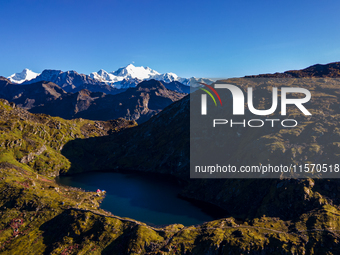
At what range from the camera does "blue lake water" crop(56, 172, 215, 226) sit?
421 ft

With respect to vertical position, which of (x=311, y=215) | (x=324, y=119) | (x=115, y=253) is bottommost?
(x=115, y=253)

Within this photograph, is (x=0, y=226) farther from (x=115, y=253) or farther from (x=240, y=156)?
(x=240, y=156)

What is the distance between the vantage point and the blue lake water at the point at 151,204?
12825 cm

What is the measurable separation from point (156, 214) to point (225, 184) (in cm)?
5610

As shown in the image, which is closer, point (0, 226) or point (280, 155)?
point (0, 226)

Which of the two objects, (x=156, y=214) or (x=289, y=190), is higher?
(x=289, y=190)

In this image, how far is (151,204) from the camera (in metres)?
150

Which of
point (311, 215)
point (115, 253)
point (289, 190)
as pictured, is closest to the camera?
point (115, 253)

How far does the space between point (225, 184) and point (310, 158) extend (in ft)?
190

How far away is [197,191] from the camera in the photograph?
167 metres

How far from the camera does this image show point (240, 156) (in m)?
168

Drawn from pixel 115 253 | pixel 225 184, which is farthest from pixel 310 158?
pixel 115 253

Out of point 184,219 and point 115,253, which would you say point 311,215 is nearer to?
point 184,219

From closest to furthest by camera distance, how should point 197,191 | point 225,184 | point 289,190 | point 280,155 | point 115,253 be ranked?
point 115,253 < point 289,190 < point 280,155 < point 225,184 < point 197,191
